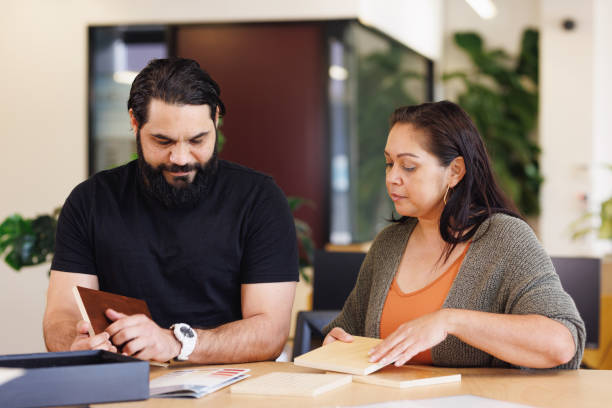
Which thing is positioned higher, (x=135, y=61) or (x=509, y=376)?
(x=135, y=61)

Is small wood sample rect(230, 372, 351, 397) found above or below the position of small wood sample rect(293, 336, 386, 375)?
below

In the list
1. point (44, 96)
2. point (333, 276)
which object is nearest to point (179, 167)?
Result: point (333, 276)

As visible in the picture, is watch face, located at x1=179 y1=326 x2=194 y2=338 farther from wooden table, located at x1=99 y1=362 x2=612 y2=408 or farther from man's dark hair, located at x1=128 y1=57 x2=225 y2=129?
man's dark hair, located at x1=128 y1=57 x2=225 y2=129

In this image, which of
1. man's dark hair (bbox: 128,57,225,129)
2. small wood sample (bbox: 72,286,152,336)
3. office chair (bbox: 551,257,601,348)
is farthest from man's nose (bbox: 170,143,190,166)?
office chair (bbox: 551,257,601,348)

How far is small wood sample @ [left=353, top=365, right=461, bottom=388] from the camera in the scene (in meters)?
1.54

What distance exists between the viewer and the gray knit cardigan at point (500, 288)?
1673 millimetres

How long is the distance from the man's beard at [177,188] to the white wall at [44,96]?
3598mm

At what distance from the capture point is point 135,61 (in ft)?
18.5

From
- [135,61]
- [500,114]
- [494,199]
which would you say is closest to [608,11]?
[500,114]

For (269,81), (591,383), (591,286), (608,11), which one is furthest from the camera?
(608,11)

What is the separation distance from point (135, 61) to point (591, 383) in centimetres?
479

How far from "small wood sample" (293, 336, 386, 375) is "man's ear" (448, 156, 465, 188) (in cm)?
54

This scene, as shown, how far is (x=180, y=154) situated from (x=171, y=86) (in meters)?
0.20

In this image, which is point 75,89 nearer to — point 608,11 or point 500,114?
point 500,114
